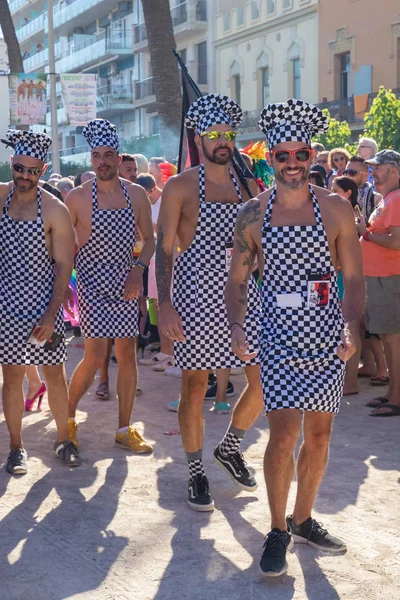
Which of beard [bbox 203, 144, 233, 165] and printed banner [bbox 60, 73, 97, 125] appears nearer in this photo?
beard [bbox 203, 144, 233, 165]

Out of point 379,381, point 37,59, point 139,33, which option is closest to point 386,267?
point 379,381

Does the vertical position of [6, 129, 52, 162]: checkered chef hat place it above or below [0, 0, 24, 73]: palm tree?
below

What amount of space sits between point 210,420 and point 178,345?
2.15m

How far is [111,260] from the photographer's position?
6789 mm

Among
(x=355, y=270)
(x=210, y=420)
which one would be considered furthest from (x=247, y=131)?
(x=355, y=270)

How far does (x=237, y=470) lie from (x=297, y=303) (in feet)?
5.23

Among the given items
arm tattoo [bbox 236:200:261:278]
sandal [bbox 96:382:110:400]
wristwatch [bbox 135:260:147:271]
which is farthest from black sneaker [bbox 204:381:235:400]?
arm tattoo [bbox 236:200:261:278]

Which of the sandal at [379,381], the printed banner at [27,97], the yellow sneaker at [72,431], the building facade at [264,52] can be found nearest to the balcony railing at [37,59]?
the building facade at [264,52]

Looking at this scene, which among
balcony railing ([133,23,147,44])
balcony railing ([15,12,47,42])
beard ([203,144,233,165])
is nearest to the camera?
beard ([203,144,233,165])

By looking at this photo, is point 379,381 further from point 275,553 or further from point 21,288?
point 275,553

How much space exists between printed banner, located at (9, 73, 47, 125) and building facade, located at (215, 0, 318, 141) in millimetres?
14248

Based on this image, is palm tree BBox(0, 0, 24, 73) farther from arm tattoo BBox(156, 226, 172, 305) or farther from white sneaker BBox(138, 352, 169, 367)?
arm tattoo BBox(156, 226, 172, 305)

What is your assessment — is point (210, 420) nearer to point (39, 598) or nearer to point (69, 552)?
point (69, 552)

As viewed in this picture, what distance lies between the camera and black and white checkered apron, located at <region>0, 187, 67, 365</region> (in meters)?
6.18
